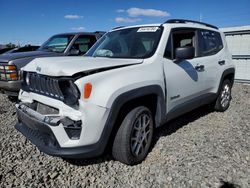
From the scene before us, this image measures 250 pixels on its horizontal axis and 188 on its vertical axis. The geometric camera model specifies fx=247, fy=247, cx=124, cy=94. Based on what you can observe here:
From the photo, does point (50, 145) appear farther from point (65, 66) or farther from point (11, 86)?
point (11, 86)

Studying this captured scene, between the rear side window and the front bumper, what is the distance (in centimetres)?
294

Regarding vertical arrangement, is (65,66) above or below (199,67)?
above

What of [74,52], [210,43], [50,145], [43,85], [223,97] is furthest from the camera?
[74,52]

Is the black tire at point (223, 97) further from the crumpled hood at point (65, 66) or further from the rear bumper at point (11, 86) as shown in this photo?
the rear bumper at point (11, 86)

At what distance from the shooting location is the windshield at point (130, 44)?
148 inches

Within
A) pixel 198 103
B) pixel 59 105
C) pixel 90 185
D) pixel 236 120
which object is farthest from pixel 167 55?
pixel 236 120

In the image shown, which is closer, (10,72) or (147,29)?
(147,29)

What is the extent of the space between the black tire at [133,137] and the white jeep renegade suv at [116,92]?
1 centimetres

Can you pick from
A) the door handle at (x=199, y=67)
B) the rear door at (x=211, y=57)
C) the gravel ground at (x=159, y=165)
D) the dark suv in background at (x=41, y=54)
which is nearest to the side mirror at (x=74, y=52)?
the dark suv in background at (x=41, y=54)

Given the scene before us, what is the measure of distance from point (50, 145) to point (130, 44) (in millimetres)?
2043

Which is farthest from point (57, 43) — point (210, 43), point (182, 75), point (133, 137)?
point (133, 137)

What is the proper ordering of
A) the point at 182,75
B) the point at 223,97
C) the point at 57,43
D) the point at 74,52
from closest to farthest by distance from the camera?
1. the point at 182,75
2. the point at 223,97
3. the point at 74,52
4. the point at 57,43

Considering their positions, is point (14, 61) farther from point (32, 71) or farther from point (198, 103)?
point (198, 103)

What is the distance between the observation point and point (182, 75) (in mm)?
3943
